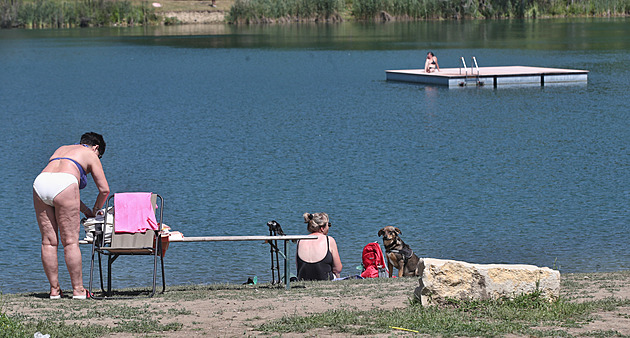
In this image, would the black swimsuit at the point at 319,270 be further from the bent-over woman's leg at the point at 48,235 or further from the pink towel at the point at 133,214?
the bent-over woman's leg at the point at 48,235

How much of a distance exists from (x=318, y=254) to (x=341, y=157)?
40.7 feet

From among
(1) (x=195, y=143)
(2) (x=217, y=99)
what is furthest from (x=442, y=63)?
(1) (x=195, y=143)

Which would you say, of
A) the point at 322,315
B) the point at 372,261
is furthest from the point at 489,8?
the point at 322,315

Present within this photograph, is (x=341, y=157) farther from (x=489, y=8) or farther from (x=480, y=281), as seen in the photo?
(x=489, y=8)

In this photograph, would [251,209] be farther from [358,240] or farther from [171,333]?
[171,333]

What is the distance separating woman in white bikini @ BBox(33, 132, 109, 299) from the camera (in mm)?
7992

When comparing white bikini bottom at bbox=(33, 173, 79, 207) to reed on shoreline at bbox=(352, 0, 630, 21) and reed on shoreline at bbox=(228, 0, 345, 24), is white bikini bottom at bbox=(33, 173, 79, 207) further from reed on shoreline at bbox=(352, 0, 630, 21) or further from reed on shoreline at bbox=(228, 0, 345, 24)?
reed on shoreline at bbox=(228, 0, 345, 24)

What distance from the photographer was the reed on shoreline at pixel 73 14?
125125 mm

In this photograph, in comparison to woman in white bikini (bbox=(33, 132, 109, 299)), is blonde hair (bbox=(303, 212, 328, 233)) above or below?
below

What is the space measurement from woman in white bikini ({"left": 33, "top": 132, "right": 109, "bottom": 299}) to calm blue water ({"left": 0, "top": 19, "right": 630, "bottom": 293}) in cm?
385

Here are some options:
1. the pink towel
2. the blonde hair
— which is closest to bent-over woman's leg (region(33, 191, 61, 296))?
the pink towel

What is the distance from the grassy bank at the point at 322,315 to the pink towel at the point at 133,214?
0.71m

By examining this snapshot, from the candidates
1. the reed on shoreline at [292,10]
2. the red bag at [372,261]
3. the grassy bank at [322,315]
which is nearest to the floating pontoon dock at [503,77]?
the red bag at [372,261]

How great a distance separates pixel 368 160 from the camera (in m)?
21.8
